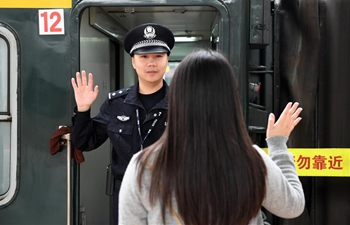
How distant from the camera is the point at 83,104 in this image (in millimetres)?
2309

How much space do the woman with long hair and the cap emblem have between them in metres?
1.01

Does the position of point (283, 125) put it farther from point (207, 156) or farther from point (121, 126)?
point (121, 126)

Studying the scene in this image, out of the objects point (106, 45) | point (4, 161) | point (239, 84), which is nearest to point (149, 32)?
point (239, 84)

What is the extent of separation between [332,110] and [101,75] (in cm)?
170

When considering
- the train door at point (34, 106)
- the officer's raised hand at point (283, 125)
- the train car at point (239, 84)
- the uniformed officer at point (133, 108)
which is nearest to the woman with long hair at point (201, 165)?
the officer's raised hand at point (283, 125)

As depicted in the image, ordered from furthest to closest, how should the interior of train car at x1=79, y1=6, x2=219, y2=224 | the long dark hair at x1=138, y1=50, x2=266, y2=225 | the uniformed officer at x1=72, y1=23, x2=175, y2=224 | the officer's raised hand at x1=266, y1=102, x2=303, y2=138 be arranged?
the interior of train car at x1=79, y1=6, x2=219, y2=224 → the uniformed officer at x1=72, y1=23, x2=175, y2=224 → the officer's raised hand at x1=266, y1=102, x2=303, y2=138 → the long dark hair at x1=138, y1=50, x2=266, y2=225

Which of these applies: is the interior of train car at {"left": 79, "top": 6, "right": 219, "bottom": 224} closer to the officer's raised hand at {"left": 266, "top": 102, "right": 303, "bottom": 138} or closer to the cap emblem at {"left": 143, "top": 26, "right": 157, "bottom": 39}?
the cap emblem at {"left": 143, "top": 26, "right": 157, "bottom": 39}

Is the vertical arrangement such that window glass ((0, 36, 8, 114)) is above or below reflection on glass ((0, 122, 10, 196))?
above

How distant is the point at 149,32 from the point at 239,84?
1.74 ft

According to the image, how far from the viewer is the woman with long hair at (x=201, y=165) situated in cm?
133

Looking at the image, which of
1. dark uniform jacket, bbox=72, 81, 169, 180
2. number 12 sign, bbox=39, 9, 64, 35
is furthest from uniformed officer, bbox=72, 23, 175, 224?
number 12 sign, bbox=39, 9, 64, 35

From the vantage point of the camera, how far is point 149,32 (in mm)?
2383

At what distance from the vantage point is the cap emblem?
2379mm

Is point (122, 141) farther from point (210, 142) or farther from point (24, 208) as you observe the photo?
point (210, 142)
